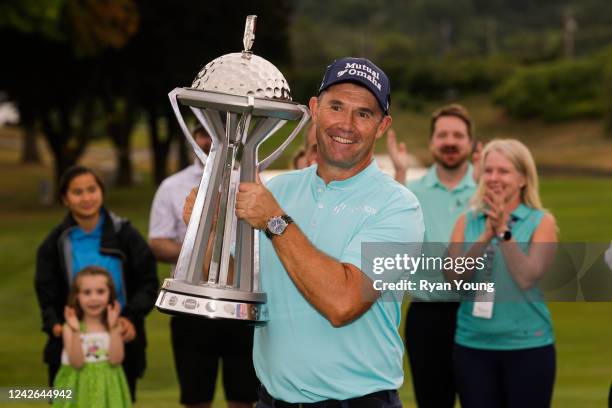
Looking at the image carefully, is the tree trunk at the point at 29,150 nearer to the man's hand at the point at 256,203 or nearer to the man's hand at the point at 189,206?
the man's hand at the point at 189,206

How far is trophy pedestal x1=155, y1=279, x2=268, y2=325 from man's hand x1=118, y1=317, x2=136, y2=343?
3445 millimetres

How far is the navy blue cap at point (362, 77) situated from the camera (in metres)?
4.59

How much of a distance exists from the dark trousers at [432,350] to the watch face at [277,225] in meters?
3.76

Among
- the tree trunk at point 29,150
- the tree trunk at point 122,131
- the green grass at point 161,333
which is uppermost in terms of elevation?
the tree trunk at point 29,150

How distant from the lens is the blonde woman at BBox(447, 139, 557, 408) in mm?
6742

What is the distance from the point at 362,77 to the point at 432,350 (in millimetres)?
3716

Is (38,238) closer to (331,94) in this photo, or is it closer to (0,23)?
(0,23)

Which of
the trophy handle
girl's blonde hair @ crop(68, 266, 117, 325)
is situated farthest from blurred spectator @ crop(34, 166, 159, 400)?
the trophy handle

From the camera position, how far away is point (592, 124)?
9050 centimetres

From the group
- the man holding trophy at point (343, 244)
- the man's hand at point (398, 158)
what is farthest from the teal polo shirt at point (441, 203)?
the man holding trophy at point (343, 244)

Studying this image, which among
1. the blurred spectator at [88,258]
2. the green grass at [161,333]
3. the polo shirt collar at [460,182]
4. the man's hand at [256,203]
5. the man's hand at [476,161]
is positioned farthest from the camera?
the green grass at [161,333]

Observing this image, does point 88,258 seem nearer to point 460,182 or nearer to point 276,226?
point 460,182

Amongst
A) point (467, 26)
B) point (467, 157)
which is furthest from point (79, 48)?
point (467, 26)

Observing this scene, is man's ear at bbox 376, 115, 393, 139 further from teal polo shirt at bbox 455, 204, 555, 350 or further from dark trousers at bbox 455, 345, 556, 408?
dark trousers at bbox 455, 345, 556, 408
